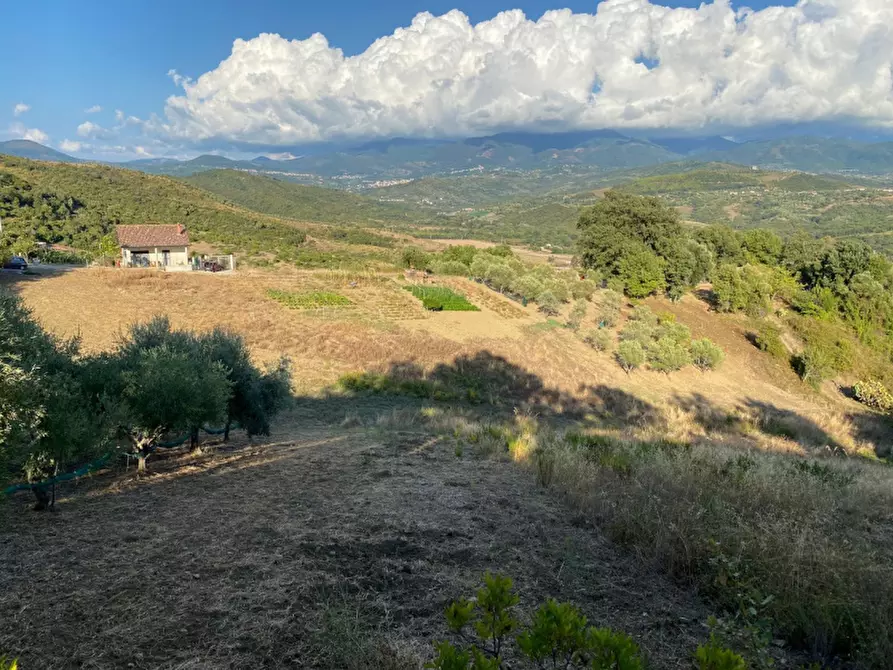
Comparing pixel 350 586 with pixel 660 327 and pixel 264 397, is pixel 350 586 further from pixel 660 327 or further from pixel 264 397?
pixel 660 327

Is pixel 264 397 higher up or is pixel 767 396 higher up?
pixel 264 397

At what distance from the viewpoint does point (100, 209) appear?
65250mm

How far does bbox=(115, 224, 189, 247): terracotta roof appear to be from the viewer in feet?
141

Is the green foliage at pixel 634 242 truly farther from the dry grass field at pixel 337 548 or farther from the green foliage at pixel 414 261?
the dry grass field at pixel 337 548

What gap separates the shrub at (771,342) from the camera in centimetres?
3816

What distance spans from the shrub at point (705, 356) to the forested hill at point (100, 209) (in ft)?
156

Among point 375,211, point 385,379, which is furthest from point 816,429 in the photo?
point 375,211

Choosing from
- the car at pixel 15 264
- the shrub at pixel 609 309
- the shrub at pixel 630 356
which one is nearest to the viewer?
the shrub at pixel 630 356

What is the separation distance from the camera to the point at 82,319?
23516mm

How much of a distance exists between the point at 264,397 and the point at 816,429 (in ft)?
76.1

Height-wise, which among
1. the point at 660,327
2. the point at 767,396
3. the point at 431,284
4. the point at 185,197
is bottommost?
the point at 767,396

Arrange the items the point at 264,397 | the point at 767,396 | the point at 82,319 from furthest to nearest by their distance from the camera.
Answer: the point at 767,396, the point at 82,319, the point at 264,397

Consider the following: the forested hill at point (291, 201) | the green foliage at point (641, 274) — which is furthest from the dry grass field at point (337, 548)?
the forested hill at point (291, 201)

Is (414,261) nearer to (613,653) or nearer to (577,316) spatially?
(577,316)
